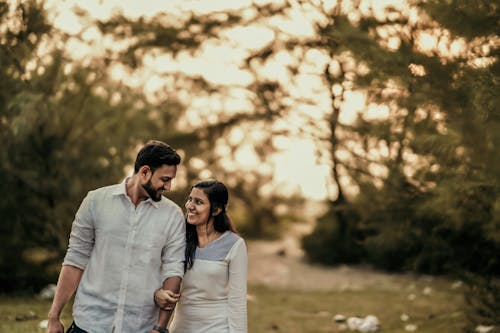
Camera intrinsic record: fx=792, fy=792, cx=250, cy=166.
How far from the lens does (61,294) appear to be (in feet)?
12.4

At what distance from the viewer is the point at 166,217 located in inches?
148

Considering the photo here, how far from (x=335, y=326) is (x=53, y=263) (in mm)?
3277

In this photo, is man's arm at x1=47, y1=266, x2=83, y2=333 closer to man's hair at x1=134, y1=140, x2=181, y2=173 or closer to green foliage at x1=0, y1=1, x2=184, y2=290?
man's hair at x1=134, y1=140, x2=181, y2=173

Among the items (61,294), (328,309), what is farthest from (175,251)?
(328,309)

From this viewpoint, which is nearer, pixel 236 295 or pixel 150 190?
pixel 150 190

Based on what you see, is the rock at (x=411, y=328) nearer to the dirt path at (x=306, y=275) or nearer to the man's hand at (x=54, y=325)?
the dirt path at (x=306, y=275)

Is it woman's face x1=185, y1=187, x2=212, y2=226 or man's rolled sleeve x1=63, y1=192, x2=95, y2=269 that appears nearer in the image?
man's rolled sleeve x1=63, y1=192, x2=95, y2=269

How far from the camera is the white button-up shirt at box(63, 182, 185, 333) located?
368cm

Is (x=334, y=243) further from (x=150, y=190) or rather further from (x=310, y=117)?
(x=150, y=190)

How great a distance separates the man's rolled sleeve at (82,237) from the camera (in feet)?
12.4

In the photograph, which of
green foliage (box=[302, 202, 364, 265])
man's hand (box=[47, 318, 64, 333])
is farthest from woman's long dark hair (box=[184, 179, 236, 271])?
green foliage (box=[302, 202, 364, 265])

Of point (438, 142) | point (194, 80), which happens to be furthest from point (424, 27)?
point (194, 80)

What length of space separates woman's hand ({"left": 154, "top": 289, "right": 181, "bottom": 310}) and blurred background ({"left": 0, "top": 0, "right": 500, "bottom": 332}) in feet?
5.16

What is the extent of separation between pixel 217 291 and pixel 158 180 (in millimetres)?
716
